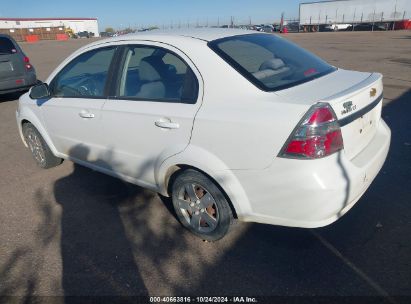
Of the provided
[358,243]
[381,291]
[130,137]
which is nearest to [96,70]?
[130,137]

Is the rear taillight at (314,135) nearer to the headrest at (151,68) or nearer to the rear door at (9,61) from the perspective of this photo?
the headrest at (151,68)

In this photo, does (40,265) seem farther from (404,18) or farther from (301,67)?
(404,18)

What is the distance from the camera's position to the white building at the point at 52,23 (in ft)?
249

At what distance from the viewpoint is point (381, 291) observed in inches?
92.0

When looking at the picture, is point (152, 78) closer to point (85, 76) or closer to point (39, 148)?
point (85, 76)

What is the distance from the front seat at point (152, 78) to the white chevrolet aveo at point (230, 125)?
11 mm

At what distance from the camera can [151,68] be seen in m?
3.26

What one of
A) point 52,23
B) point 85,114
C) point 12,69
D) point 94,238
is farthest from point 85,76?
point 52,23

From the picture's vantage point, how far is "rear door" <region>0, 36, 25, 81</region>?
8.46 metres

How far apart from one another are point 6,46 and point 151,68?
731cm

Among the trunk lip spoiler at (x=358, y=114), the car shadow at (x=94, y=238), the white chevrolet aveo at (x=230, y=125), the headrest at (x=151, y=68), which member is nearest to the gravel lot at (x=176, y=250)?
the car shadow at (x=94, y=238)

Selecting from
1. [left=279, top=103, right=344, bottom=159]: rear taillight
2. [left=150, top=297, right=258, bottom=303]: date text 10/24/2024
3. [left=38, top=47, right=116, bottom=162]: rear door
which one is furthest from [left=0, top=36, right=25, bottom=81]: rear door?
[left=279, top=103, right=344, bottom=159]: rear taillight

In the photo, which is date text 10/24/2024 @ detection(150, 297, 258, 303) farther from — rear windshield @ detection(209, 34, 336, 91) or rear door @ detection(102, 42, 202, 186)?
rear windshield @ detection(209, 34, 336, 91)

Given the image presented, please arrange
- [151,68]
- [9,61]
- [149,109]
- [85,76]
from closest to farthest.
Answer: [149,109]
[151,68]
[85,76]
[9,61]
